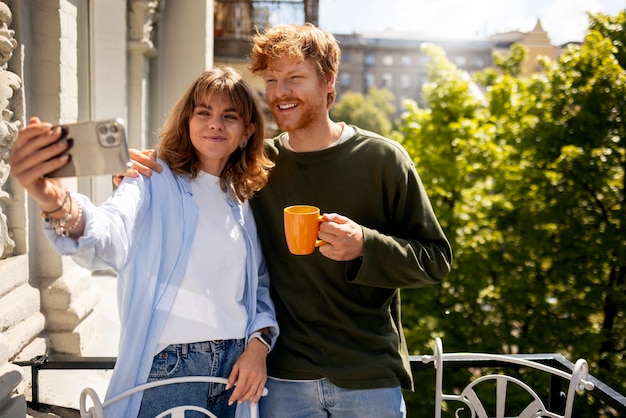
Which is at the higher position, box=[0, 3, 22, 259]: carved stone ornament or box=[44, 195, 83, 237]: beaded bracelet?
box=[0, 3, 22, 259]: carved stone ornament

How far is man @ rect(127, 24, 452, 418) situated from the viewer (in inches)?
79.8

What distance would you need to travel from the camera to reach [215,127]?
73.5 inches

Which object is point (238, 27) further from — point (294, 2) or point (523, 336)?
point (523, 336)

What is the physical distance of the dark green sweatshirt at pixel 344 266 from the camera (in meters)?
2.02

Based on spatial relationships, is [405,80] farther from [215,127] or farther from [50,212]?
[50,212]

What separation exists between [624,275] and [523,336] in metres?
1.66

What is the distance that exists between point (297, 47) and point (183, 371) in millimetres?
1157

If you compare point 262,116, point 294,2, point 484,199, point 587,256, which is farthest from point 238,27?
point 262,116

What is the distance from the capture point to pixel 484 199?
9.27m

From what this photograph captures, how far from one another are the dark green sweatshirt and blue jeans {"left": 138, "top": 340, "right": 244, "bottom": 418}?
0.32 m

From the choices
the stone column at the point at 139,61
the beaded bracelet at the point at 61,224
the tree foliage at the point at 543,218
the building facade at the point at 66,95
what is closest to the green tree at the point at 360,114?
the tree foliage at the point at 543,218

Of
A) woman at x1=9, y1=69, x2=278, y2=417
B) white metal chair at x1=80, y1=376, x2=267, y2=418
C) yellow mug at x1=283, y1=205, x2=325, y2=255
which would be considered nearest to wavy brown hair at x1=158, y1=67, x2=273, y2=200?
woman at x1=9, y1=69, x2=278, y2=417

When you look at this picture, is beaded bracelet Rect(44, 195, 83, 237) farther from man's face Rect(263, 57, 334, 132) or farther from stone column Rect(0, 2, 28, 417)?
stone column Rect(0, 2, 28, 417)

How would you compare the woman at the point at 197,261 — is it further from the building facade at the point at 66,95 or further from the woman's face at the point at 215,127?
the building facade at the point at 66,95
